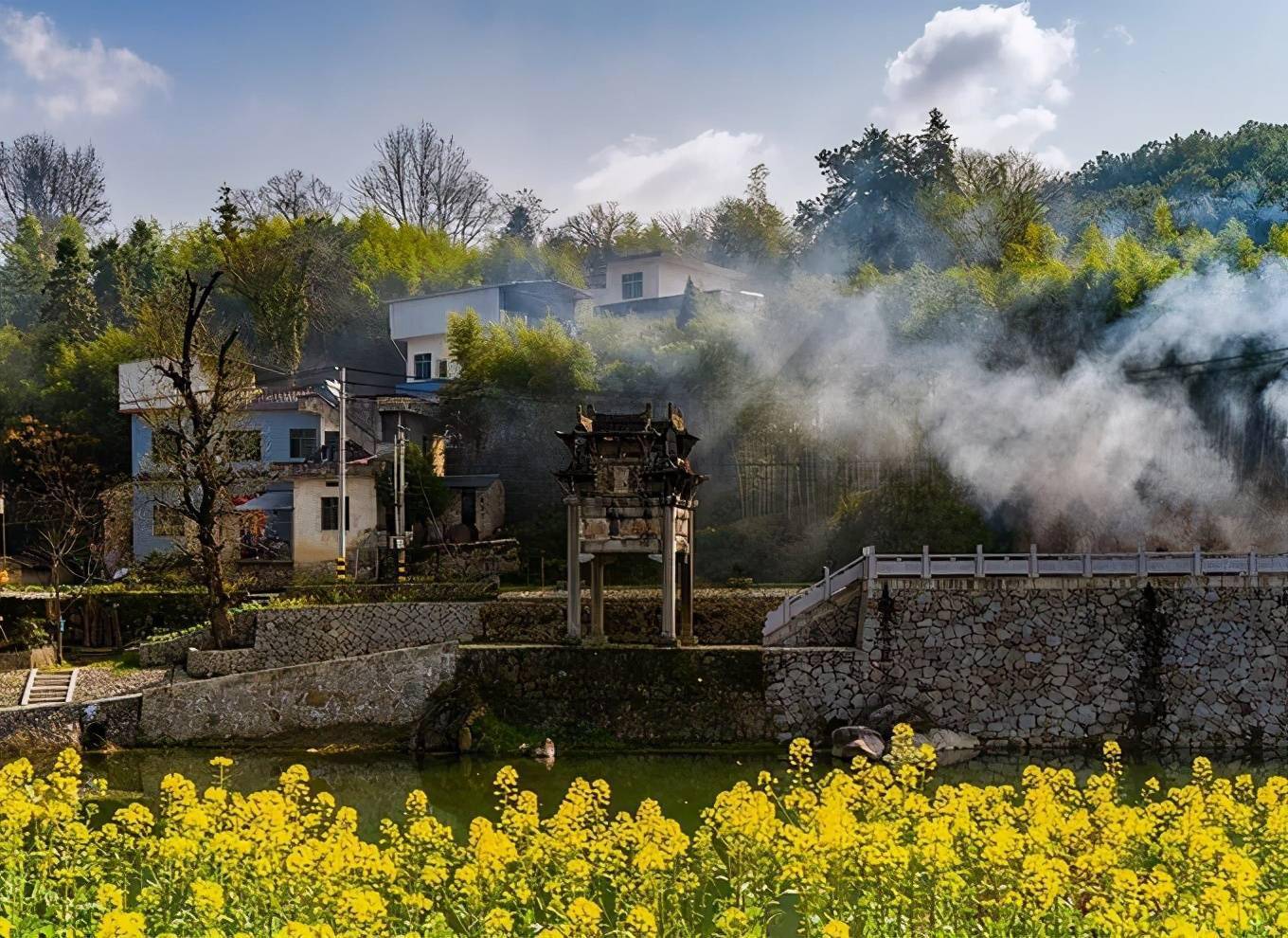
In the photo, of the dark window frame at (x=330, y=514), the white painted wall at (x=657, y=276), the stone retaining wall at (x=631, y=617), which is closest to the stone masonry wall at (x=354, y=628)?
the stone retaining wall at (x=631, y=617)

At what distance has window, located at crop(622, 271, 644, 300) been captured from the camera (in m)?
57.2

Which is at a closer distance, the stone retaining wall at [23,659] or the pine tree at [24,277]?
the stone retaining wall at [23,659]

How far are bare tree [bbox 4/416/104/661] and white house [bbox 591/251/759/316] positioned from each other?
19.6m

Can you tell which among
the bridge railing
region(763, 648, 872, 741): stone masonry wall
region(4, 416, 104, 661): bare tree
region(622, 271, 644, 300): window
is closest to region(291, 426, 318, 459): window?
region(4, 416, 104, 661): bare tree

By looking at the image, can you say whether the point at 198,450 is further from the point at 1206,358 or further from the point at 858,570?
the point at 1206,358

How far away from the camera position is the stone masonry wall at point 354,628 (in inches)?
1281

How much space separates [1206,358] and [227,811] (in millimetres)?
28404

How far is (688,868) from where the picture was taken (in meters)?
12.6

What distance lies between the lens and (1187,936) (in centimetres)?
860

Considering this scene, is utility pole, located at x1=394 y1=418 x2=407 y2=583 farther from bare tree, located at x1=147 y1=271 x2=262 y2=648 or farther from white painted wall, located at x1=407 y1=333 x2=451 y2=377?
white painted wall, located at x1=407 y1=333 x2=451 y2=377

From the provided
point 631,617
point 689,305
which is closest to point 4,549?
point 631,617

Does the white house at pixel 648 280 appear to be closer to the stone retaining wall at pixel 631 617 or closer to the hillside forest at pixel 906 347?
the hillside forest at pixel 906 347

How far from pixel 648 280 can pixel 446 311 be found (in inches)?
314

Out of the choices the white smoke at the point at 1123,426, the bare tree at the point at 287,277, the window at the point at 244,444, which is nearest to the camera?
the white smoke at the point at 1123,426
